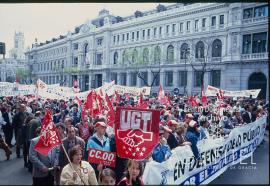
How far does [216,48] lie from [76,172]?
3539 cm

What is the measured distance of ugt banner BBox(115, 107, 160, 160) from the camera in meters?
4.25

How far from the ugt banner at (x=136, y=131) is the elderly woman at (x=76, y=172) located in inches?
22.2

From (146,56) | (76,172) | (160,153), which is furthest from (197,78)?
(76,172)

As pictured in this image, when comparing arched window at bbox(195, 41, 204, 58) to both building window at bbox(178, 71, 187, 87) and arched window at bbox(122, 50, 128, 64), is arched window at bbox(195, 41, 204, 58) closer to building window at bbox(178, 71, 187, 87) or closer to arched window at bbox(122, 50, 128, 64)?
building window at bbox(178, 71, 187, 87)

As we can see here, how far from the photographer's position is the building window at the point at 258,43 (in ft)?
100

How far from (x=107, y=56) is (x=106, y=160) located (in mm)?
49090

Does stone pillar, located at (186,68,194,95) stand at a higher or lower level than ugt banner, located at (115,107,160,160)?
higher

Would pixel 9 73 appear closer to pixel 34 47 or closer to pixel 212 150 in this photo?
pixel 34 47

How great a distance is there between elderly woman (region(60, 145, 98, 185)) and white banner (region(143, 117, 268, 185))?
903 mm

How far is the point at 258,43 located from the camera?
31969 mm

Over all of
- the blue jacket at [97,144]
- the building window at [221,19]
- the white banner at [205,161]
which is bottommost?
the white banner at [205,161]

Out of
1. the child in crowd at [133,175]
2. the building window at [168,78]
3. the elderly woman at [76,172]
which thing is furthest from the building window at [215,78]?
the elderly woman at [76,172]

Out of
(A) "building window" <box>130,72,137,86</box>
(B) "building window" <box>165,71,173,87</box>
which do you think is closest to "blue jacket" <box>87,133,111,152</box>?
(B) "building window" <box>165,71,173,87</box>

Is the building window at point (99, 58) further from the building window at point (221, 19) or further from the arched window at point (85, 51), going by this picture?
the building window at point (221, 19)
